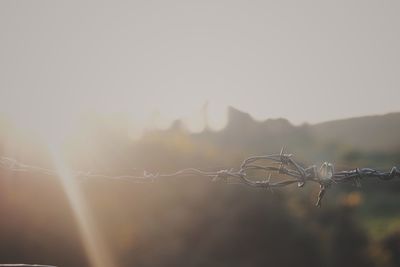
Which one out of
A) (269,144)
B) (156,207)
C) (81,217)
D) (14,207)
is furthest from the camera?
(269,144)

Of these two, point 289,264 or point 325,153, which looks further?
point 325,153

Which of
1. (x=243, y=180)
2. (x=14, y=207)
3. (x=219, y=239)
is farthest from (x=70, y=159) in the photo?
(x=243, y=180)

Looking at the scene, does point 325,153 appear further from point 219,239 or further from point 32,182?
point 32,182

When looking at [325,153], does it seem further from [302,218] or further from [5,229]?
[5,229]

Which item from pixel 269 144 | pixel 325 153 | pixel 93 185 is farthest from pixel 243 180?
pixel 269 144

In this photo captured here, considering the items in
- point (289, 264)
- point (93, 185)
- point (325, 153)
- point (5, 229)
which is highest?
point (325, 153)

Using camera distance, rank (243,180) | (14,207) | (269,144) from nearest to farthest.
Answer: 1. (243,180)
2. (14,207)
3. (269,144)

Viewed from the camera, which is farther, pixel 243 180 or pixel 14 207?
pixel 14 207

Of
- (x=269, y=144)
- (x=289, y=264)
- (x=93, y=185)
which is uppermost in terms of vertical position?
(x=269, y=144)

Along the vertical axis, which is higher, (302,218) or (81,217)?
(81,217)
